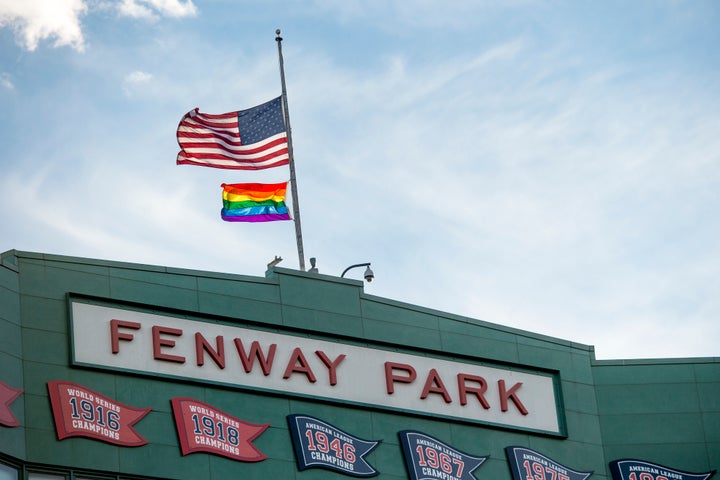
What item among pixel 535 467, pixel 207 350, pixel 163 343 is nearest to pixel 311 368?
pixel 207 350

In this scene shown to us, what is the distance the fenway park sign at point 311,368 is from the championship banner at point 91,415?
76 cm

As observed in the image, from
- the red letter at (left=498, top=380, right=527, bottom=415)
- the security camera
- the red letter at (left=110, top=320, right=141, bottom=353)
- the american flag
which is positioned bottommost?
the red letter at (left=498, top=380, right=527, bottom=415)

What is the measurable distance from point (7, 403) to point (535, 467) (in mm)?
13422

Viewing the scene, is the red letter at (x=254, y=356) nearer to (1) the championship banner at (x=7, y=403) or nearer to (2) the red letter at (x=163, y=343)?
(2) the red letter at (x=163, y=343)

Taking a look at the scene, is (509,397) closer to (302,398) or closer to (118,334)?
(302,398)

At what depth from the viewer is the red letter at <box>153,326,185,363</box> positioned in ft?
102

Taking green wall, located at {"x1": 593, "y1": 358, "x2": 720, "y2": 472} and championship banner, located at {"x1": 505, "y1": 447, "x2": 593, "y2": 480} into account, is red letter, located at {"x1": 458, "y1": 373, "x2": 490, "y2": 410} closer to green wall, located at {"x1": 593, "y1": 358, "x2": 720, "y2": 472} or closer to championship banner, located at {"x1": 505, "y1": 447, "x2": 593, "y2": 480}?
championship banner, located at {"x1": 505, "y1": 447, "x2": 593, "y2": 480}

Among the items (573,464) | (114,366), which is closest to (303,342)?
(114,366)

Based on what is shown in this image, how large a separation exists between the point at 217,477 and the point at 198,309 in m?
3.89

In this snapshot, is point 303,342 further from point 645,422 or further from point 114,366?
point 645,422

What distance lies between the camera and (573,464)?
36.0m

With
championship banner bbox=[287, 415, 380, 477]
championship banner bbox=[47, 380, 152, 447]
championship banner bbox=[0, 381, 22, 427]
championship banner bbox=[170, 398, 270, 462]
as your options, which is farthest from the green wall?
championship banner bbox=[0, 381, 22, 427]

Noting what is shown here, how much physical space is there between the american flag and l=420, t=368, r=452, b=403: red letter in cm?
669

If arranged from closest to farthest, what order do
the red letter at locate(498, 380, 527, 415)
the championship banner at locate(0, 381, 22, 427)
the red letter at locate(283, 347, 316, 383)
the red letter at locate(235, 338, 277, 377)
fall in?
the championship banner at locate(0, 381, 22, 427)
the red letter at locate(235, 338, 277, 377)
the red letter at locate(283, 347, 316, 383)
the red letter at locate(498, 380, 527, 415)
